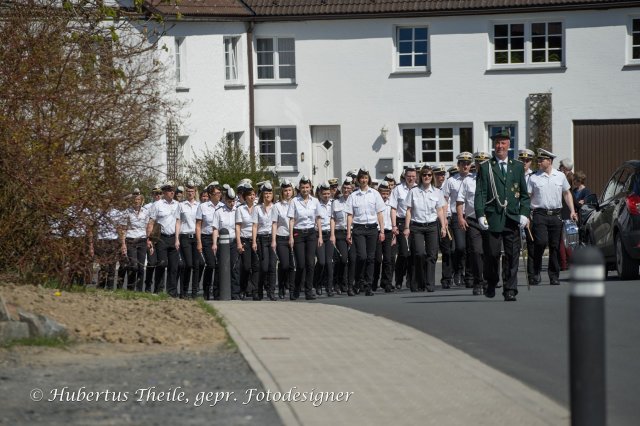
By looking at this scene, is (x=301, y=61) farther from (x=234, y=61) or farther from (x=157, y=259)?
(x=157, y=259)

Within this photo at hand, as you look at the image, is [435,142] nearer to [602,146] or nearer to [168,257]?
[602,146]

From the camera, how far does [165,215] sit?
22656 mm

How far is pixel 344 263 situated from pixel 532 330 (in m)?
9.26

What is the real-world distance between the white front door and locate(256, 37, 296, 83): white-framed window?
1.88 meters

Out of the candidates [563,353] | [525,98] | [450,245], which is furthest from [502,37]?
[563,353]

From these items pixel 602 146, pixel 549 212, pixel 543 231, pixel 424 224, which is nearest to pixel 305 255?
pixel 424 224

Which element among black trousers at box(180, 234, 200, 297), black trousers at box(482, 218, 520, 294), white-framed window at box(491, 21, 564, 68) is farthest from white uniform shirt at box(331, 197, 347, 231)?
white-framed window at box(491, 21, 564, 68)

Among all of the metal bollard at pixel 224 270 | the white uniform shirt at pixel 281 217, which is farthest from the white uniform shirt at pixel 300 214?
the metal bollard at pixel 224 270

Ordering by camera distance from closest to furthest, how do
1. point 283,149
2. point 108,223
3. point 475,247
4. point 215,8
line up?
1. point 108,223
2. point 475,247
3. point 215,8
4. point 283,149

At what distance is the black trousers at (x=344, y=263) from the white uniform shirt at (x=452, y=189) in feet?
5.69

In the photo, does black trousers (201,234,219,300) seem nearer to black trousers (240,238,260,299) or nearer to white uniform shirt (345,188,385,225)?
black trousers (240,238,260,299)

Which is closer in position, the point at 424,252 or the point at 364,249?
the point at 424,252

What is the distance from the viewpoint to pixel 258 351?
10.7 meters

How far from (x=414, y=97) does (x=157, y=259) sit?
19.2m
